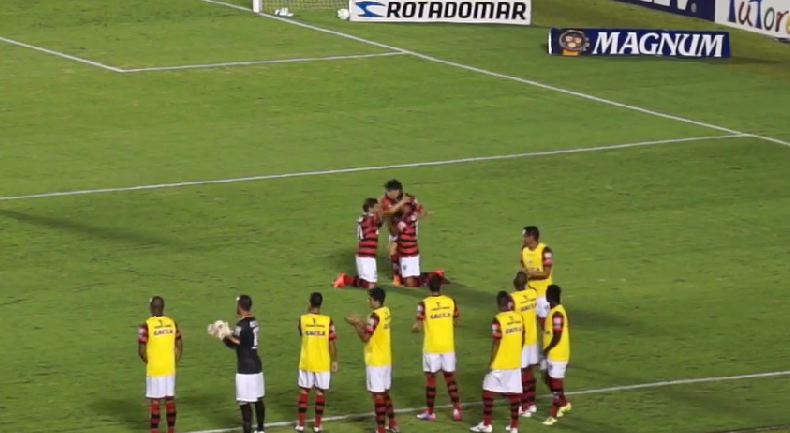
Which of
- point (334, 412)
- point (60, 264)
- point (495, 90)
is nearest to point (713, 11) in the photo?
point (495, 90)

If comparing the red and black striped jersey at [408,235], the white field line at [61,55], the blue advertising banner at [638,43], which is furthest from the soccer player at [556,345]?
the blue advertising banner at [638,43]

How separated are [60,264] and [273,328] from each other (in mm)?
5053

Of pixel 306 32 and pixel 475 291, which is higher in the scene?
pixel 306 32

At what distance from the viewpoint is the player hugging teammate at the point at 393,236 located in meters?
27.5

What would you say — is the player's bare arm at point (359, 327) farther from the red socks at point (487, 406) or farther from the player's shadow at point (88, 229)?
the player's shadow at point (88, 229)

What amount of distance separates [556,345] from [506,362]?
802 millimetres

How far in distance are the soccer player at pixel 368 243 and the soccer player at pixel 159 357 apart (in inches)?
282

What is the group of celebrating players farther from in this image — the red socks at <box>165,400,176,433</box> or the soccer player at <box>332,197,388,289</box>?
the soccer player at <box>332,197,388,289</box>

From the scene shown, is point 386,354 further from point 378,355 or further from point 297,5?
point 297,5

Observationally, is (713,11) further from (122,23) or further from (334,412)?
(334,412)

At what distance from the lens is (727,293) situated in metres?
28.1

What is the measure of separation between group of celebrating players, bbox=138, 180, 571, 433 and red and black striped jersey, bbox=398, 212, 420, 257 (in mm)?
4941

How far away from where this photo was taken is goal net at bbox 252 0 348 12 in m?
52.1

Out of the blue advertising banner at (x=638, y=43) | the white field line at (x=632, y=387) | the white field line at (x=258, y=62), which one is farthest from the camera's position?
the blue advertising banner at (x=638, y=43)
